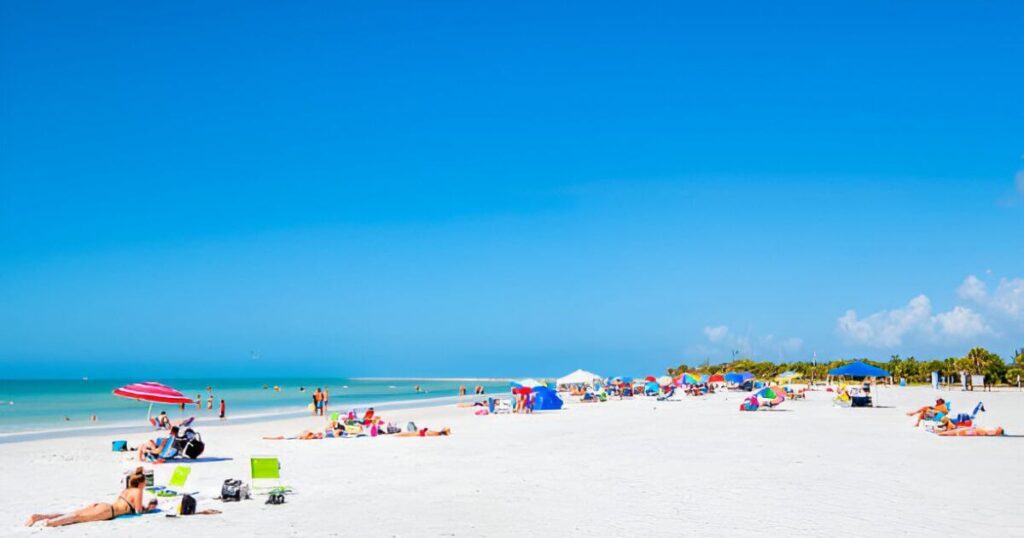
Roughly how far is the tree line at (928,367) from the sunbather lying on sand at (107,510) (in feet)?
160

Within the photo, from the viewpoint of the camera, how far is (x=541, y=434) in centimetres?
1894

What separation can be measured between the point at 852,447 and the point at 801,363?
57.6 metres

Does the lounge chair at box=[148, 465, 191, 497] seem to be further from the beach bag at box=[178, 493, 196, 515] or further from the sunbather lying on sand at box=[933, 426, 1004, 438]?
the sunbather lying on sand at box=[933, 426, 1004, 438]

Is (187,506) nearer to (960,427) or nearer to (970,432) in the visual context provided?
(970,432)

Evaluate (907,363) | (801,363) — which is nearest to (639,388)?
(907,363)

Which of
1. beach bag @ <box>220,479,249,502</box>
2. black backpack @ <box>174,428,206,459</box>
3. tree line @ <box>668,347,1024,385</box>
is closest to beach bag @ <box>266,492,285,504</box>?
beach bag @ <box>220,479,249,502</box>

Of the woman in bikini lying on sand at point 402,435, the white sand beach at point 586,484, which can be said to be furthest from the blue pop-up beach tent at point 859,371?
the woman in bikini lying on sand at point 402,435

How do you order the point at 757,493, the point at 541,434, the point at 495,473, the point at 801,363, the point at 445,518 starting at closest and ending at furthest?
the point at 445,518
the point at 757,493
the point at 495,473
the point at 541,434
the point at 801,363

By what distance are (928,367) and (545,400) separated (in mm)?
35667

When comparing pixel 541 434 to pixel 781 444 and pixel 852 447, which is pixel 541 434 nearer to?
pixel 781 444

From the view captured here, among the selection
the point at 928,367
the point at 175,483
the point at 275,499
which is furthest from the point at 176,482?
the point at 928,367

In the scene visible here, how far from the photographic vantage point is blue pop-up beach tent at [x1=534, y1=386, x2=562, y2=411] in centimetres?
2986

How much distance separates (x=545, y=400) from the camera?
30.1m

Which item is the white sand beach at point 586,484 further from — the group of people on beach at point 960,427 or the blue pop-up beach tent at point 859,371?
the blue pop-up beach tent at point 859,371
